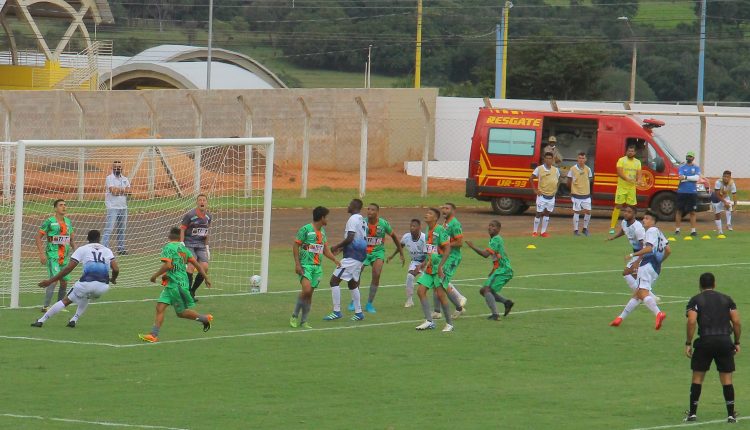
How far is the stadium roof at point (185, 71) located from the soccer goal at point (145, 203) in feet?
76.2

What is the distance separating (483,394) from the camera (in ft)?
51.9

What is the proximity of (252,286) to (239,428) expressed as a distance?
11.0m

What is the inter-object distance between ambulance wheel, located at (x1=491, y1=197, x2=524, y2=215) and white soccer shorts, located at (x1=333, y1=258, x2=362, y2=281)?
Result: 1815cm

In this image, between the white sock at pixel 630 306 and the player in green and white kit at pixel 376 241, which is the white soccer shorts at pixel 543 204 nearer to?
the player in green and white kit at pixel 376 241

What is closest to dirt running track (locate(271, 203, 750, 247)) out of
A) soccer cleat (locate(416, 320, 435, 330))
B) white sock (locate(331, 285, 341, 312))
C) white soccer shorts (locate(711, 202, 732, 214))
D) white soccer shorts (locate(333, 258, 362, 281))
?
white soccer shorts (locate(711, 202, 732, 214))

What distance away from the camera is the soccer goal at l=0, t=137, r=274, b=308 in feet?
84.5

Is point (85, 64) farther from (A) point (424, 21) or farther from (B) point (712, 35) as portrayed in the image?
(B) point (712, 35)

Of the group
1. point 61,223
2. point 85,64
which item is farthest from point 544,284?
point 85,64

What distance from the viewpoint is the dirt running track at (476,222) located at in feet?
113

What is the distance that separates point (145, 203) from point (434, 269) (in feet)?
47.4

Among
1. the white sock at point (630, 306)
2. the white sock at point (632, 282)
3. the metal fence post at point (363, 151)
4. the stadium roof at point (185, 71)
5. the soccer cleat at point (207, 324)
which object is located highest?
the stadium roof at point (185, 71)

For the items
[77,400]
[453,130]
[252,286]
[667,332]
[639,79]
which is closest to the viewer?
[77,400]

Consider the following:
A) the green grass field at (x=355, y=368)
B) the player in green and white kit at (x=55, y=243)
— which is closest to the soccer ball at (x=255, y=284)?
the green grass field at (x=355, y=368)

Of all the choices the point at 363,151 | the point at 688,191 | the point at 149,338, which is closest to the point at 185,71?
the point at 363,151
